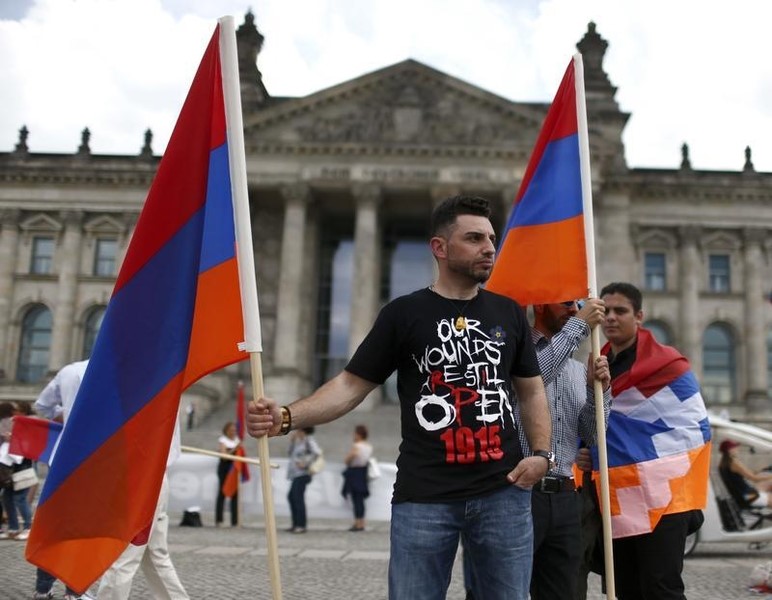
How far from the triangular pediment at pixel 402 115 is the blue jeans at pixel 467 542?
36.2 metres

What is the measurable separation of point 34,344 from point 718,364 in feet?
113

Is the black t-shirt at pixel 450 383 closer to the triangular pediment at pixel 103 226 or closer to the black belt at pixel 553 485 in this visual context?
the black belt at pixel 553 485

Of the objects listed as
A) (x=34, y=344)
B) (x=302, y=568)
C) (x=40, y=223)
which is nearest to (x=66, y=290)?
(x=34, y=344)

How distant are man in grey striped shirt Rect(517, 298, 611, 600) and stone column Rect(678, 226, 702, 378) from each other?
38.3 m

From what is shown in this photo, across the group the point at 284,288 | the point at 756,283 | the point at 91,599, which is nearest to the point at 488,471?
the point at 91,599

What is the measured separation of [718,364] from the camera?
137 feet

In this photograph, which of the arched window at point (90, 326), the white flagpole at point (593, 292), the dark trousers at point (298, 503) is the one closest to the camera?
the white flagpole at point (593, 292)

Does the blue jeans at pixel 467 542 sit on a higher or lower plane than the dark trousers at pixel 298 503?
higher

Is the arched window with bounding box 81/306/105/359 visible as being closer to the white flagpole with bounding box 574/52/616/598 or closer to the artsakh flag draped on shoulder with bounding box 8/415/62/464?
the artsakh flag draped on shoulder with bounding box 8/415/62/464

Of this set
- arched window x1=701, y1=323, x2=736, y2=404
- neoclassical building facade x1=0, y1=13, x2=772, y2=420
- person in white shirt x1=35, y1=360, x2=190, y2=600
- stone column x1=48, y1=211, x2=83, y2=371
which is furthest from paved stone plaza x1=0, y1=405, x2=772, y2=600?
arched window x1=701, y1=323, x2=736, y2=404

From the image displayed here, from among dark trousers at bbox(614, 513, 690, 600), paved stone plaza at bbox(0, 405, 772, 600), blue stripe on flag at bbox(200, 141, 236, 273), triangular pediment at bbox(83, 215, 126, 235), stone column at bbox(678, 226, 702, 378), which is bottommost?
paved stone plaza at bbox(0, 405, 772, 600)

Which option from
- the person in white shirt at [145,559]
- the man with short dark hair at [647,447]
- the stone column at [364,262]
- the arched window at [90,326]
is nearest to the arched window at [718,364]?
the stone column at [364,262]

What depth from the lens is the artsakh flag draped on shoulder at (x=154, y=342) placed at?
3604 mm

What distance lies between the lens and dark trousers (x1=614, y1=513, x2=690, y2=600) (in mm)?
4699
